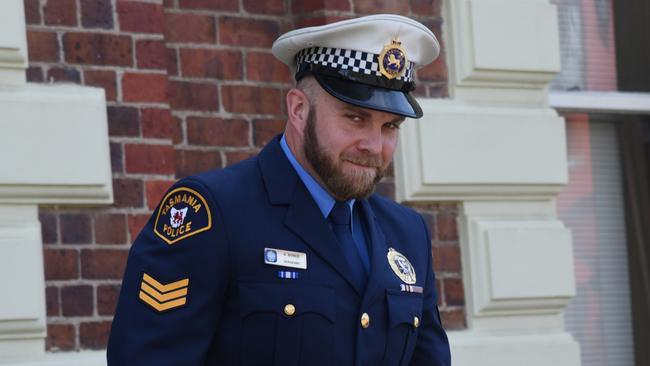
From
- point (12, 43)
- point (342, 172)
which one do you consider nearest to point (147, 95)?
point (12, 43)

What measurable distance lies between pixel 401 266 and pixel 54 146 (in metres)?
1.37

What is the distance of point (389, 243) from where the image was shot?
3.54m

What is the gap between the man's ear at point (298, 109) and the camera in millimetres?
3324

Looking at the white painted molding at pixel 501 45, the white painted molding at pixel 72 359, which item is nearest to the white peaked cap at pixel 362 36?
the white painted molding at pixel 72 359

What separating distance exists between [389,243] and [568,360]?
2.05 m

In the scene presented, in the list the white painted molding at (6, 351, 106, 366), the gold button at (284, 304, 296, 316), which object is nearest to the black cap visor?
the gold button at (284, 304, 296, 316)

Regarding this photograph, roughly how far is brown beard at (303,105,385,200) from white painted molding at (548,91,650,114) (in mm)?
2666

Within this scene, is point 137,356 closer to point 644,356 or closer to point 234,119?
point 234,119

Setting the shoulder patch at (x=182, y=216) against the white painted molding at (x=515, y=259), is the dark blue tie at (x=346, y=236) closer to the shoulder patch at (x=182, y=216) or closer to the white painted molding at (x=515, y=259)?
the shoulder patch at (x=182, y=216)

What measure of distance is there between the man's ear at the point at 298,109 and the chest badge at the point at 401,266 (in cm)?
39

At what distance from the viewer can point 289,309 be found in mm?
3201

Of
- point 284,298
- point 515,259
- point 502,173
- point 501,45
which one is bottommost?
point 515,259

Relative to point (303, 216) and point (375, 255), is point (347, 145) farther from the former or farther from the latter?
point (375, 255)

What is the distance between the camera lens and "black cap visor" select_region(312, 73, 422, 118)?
328cm
